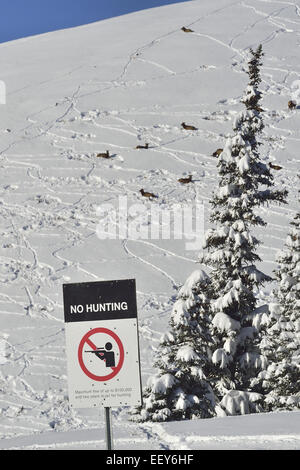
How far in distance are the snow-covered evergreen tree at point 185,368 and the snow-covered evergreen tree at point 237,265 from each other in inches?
16.0

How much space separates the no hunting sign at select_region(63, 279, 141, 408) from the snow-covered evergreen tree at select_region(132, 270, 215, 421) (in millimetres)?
6775

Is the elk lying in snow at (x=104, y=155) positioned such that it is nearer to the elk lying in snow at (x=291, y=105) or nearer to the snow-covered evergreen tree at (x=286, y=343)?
the elk lying in snow at (x=291, y=105)

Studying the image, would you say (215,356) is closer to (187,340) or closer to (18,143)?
(187,340)

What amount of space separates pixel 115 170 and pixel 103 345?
2685cm

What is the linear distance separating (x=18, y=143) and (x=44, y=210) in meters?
8.48

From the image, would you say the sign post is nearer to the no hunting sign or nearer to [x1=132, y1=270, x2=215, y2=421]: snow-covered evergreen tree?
the no hunting sign

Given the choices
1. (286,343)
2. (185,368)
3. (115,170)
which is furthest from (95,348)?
(115,170)

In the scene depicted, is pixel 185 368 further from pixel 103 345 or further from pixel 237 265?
pixel 103 345

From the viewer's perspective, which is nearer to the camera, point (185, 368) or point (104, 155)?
point (185, 368)

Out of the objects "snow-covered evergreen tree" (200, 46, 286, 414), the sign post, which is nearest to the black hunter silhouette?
the sign post

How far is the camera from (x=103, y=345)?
222 inches
